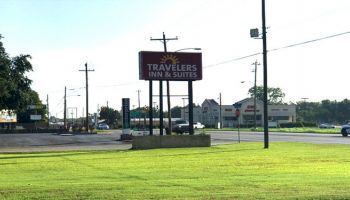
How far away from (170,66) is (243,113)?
11478 centimetres

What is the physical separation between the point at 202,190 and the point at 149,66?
25.3 metres

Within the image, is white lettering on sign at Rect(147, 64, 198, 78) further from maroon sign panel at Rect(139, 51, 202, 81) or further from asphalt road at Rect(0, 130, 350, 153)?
asphalt road at Rect(0, 130, 350, 153)

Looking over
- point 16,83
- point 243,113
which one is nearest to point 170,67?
point 16,83

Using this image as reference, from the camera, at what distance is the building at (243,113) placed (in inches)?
5881

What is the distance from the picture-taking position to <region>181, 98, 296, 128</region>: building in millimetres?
149375

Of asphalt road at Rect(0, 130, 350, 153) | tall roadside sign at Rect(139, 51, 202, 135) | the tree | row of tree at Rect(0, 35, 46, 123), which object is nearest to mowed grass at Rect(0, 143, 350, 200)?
tall roadside sign at Rect(139, 51, 202, 135)

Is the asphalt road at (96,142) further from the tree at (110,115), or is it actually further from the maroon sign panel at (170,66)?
the tree at (110,115)

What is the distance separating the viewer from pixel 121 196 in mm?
10828

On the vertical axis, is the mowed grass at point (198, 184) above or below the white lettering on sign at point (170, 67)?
below

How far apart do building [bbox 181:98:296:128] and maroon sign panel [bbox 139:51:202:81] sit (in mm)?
108151

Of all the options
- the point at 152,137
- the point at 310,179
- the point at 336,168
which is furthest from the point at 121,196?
the point at 152,137

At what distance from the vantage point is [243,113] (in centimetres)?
15012

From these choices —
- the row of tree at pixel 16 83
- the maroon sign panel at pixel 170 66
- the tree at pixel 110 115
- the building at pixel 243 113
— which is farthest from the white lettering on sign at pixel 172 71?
the tree at pixel 110 115

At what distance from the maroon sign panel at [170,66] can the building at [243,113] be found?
108m
